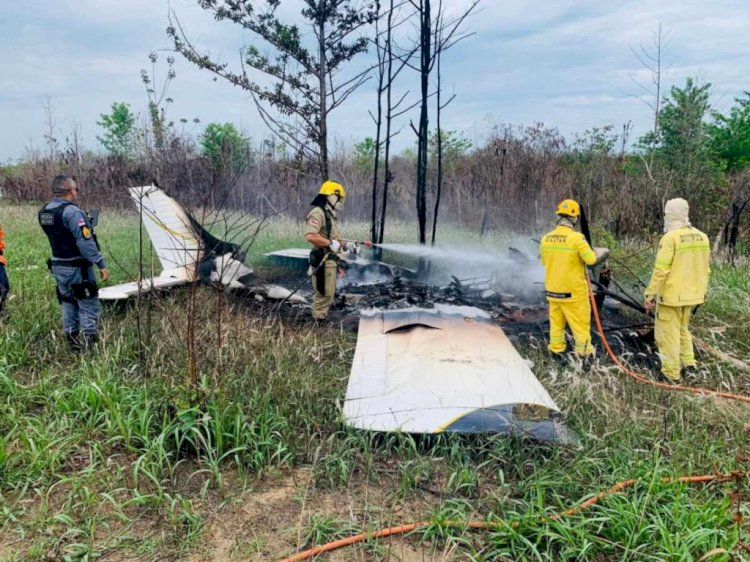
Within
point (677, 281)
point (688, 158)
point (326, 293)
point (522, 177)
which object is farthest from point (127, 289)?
point (688, 158)

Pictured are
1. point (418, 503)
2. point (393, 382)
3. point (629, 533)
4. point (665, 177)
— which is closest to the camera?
point (629, 533)

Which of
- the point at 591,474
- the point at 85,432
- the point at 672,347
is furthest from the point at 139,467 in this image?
the point at 672,347

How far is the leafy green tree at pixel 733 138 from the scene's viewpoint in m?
16.9

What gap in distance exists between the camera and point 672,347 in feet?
17.0

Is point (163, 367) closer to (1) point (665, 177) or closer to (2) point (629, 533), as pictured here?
(2) point (629, 533)

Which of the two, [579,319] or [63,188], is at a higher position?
[63,188]

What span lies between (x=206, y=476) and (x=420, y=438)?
1.41 meters

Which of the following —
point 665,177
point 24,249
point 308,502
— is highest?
point 665,177

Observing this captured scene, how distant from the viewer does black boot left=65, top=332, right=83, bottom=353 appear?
507 cm

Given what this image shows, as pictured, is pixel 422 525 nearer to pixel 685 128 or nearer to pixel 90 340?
Result: pixel 90 340

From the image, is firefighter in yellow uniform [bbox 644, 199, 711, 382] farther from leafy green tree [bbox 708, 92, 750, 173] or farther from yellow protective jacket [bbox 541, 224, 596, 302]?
leafy green tree [bbox 708, 92, 750, 173]

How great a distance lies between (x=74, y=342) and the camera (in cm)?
511

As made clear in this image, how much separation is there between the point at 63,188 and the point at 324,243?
277 centimetres

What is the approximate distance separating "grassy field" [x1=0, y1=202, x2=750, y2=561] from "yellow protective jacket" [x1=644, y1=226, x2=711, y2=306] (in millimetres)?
940
